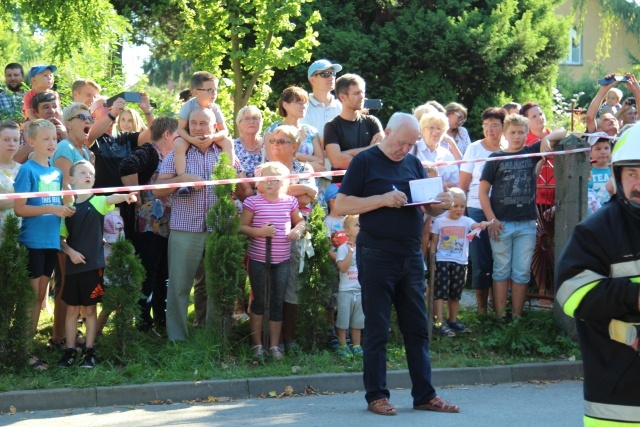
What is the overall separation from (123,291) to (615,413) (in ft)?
18.1

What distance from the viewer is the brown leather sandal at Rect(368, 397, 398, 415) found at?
24.4ft

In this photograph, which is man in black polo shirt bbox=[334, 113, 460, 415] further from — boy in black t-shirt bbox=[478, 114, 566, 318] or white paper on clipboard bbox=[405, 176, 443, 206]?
boy in black t-shirt bbox=[478, 114, 566, 318]

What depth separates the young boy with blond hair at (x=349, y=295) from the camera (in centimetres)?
924

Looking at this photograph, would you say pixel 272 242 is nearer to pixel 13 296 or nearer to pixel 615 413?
pixel 13 296

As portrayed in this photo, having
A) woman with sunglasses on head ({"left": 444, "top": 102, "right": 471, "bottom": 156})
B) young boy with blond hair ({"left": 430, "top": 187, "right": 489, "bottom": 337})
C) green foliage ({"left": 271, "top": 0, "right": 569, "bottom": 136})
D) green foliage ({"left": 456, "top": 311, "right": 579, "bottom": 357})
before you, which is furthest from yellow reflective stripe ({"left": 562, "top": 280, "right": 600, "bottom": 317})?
green foliage ({"left": 271, "top": 0, "right": 569, "bottom": 136})

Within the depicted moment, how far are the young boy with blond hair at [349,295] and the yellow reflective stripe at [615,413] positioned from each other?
5.43 m

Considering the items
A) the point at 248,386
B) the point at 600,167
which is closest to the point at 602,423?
the point at 248,386

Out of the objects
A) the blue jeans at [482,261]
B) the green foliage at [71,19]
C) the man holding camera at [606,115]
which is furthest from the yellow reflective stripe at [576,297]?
the green foliage at [71,19]

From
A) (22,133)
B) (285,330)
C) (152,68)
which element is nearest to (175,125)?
(22,133)

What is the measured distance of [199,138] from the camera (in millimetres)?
9344

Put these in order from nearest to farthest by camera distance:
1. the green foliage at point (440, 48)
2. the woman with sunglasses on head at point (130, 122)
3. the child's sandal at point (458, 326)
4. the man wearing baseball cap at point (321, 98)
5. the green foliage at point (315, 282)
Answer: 1. the green foliage at point (315, 282)
2. the child's sandal at point (458, 326)
3. the man wearing baseball cap at point (321, 98)
4. the woman with sunglasses on head at point (130, 122)
5. the green foliage at point (440, 48)

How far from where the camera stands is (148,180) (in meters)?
9.83

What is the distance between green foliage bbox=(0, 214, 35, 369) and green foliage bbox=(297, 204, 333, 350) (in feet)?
8.05

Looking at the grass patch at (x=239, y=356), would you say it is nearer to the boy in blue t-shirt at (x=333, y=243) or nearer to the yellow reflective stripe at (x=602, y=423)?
the boy in blue t-shirt at (x=333, y=243)
